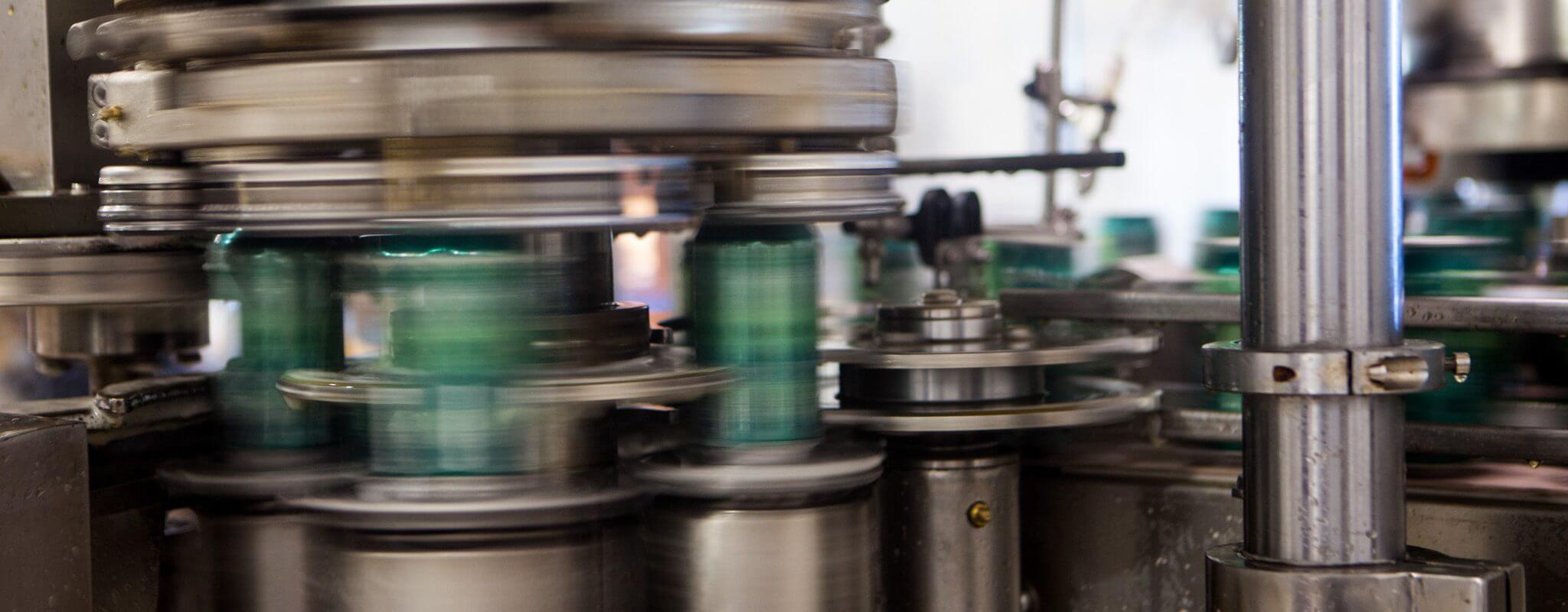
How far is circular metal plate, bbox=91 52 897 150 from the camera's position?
72 centimetres

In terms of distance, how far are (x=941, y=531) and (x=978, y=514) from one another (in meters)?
0.03

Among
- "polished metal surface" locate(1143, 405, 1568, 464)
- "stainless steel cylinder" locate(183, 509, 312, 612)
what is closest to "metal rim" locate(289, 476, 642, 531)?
"stainless steel cylinder" locate(183, 509, 312, 612)

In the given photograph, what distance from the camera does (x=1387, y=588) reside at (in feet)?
2.63

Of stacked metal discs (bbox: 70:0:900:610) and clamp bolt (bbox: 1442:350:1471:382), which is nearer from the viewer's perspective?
stacked metal discs (bbox: 70:0:900:610)

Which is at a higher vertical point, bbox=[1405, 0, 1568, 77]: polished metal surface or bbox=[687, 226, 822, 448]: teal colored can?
bbox=[1405, 0, 1568, 77]: polished metal surface

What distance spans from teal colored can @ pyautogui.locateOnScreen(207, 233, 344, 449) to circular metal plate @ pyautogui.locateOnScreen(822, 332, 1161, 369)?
295 mm

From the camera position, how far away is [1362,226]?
79 centimetres

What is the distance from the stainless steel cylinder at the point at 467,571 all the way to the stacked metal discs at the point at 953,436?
264mm

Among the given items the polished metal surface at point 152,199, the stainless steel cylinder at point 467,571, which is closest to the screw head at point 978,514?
the stainless steel cylinder at point 467,571

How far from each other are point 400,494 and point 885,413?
310mm

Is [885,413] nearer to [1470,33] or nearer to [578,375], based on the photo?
[578,375]

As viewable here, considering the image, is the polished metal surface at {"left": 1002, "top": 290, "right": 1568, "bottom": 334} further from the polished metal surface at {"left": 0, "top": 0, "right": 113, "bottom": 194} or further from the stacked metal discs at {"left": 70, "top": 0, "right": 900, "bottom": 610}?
the polished metal surface at {"left": 0, "top": 0, "right": 113, "bottom": 194}

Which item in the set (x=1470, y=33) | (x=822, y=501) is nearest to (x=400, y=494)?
(x=822, y=501)

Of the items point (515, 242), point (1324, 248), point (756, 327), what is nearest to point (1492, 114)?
point (1324, 248)
